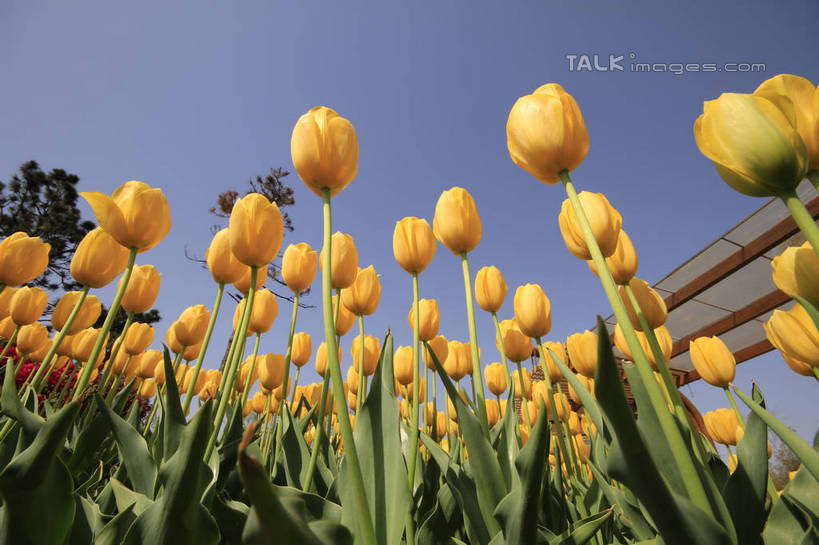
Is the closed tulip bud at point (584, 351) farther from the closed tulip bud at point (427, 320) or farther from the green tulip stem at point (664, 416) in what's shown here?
the green tulip stem at point (664, 416)

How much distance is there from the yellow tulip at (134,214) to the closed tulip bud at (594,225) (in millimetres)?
1134

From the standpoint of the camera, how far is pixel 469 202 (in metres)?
1.22

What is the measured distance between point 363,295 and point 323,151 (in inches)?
28.4

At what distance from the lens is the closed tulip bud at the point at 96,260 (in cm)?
138

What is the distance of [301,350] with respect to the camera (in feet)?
7.29

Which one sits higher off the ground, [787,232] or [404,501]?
[787,232]

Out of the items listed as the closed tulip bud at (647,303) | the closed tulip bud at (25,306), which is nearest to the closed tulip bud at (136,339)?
the closed tulip bud at (25,306)

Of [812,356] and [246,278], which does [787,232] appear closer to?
[812,356]

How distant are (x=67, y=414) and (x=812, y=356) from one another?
1547 mm

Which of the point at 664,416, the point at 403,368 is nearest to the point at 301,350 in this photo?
the point at 403,368

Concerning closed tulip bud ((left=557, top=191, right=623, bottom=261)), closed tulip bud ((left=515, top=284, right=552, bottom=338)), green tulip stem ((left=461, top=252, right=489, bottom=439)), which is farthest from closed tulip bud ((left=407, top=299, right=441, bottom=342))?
closed tulip bud ((left=557, top=191, right=623, bottom=261))

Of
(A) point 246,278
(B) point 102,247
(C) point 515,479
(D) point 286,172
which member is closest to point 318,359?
(A) point 246,278

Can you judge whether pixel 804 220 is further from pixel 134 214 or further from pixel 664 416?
pixel 134 214

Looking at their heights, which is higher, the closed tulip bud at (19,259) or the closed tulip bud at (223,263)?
the closed tulip bud at (19,259)
